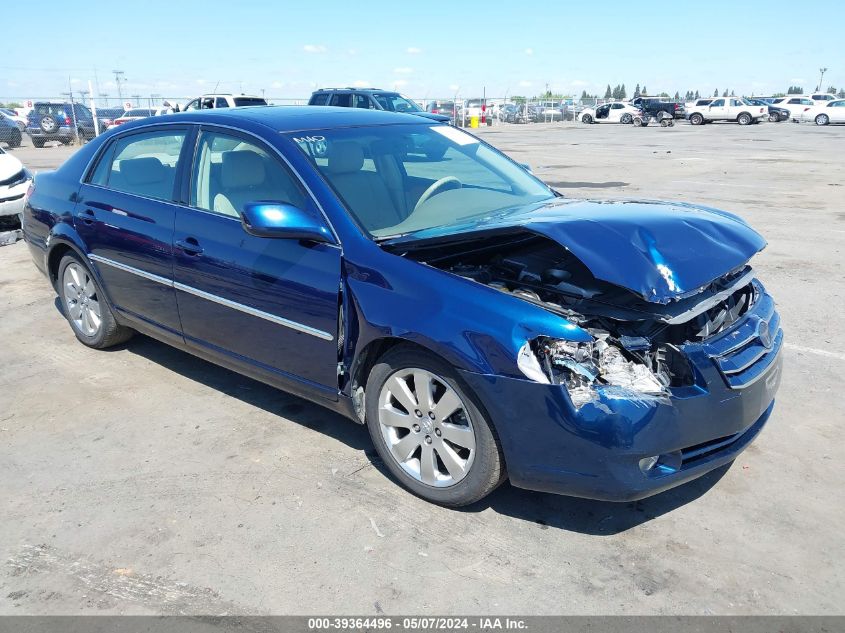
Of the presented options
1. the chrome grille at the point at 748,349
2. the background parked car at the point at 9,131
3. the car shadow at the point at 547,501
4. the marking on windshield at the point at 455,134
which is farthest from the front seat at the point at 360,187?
the background parked car at the point at 9,131

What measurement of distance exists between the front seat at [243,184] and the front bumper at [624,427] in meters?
1.62

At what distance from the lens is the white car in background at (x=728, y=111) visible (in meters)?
39.9

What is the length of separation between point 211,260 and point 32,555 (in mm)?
1692

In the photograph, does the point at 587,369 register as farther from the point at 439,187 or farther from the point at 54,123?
the point at 54,123

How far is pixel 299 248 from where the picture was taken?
139 inches

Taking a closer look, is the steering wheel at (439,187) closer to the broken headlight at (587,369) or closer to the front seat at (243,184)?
the front seat at (243,184)

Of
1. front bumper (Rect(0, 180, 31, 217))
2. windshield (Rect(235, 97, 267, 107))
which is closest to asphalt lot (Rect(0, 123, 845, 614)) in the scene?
front bumper (Rect(0, 180, 31, 217))

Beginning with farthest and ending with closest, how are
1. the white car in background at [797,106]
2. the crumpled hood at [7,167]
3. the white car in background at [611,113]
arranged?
the white car in background at [611,113] → the white car in background at [797,106] → the crumpled hood at [7,167]

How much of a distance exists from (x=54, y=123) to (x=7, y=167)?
19828 mm

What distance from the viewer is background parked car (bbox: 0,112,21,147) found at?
26.1m

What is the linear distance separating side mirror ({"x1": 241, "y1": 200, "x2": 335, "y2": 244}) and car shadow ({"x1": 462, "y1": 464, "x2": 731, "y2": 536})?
1497mm

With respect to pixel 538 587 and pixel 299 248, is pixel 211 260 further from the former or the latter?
pixel 538 587

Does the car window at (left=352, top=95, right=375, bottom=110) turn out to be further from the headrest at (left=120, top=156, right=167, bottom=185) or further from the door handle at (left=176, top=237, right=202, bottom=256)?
the door handle at (left=176, top=237, right=202, bottom=256)

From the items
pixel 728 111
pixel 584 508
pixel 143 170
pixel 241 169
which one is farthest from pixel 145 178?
pixel 728 111
